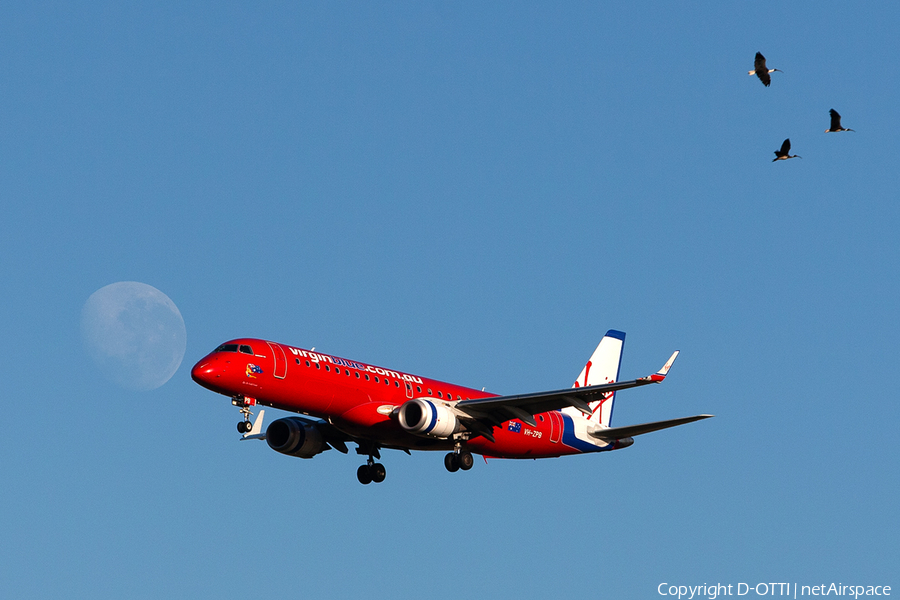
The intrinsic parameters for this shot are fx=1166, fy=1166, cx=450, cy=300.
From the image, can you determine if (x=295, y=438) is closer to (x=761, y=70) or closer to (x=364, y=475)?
(x=364, y=475)

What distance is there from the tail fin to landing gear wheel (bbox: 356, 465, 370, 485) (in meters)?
12.0

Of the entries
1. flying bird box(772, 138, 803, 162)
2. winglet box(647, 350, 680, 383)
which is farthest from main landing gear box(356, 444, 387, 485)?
flying bird box(772, 138, 803, 162)

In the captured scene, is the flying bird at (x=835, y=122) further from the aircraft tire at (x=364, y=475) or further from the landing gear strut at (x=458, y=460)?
the aircraft tire at (x=364, y=475)

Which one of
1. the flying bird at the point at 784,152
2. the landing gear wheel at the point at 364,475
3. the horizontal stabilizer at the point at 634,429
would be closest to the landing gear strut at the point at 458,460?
the landing gear wheel at the point at 364,475

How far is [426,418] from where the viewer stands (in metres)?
46.2

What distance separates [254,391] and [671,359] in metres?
15.6

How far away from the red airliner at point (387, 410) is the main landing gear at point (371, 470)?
0.04 meters

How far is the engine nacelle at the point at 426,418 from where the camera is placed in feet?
152

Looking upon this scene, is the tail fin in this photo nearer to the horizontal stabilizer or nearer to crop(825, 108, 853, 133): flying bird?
the horizontal stabilizer

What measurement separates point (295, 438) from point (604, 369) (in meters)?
17.4

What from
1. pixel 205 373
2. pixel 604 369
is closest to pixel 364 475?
pixel 205 373

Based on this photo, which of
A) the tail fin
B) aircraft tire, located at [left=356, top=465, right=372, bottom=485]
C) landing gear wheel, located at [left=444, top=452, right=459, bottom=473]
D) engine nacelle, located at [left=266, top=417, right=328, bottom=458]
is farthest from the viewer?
the tail fin

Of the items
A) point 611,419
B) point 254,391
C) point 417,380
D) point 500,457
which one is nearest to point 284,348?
point 254,391

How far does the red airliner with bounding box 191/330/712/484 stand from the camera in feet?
145
